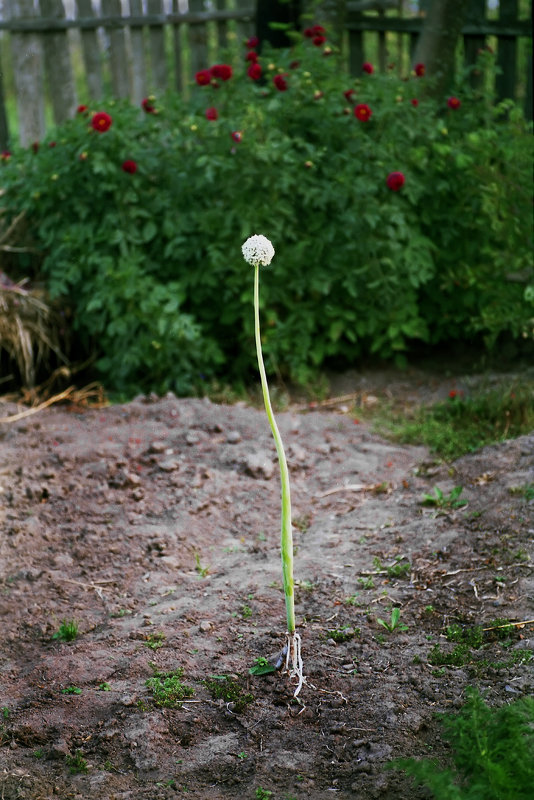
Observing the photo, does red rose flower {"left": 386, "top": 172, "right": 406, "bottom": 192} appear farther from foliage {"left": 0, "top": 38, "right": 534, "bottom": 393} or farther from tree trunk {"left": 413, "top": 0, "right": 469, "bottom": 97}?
tree trunk {"left": 413, "top": 0, "right": 469, "bottom": 97}

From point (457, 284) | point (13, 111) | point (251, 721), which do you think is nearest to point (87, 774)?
point (251, 721)

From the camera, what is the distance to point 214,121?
4.75m

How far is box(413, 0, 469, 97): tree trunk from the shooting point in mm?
5762

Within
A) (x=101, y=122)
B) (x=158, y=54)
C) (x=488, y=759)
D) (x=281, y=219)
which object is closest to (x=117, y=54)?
(x=158, y=54)

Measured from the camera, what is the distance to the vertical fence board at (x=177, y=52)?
7.13 meters

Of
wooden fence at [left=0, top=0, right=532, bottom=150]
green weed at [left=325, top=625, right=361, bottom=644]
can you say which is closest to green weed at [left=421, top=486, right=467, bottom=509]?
green weed at [left=325, top=625, right=361, bottom=644]

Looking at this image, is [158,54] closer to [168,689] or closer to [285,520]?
[285,520]

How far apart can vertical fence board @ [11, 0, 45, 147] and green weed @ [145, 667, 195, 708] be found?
5.59 m

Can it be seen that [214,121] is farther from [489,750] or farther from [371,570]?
[489,750]

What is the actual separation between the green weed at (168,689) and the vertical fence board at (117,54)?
5610 mm

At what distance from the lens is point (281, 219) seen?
4781 mm

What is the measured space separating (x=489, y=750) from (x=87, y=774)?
1014 millimetres

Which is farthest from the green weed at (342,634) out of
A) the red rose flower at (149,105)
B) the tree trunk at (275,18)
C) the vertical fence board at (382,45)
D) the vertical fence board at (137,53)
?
the vertical fence board at (137,53)

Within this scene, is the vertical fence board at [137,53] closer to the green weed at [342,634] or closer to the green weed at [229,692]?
the green weed at [342,634]
